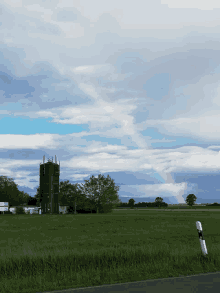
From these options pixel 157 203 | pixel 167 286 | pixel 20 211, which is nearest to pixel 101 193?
pixel 20 211

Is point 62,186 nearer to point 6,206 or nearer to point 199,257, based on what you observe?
point 6,206

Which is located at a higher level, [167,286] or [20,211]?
[20,211]

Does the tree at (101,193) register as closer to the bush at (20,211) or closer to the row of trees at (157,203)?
the bush at (20,211)

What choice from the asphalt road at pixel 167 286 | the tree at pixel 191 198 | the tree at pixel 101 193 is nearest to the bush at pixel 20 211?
the tree at pixel 101 193

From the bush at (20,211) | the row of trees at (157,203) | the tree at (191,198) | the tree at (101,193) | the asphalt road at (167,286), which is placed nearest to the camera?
the asphalt road at (167,286)

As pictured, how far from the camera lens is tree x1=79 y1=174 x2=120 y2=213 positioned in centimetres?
9750

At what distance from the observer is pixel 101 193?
9900 centimetres

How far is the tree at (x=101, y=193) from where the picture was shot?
320 feet

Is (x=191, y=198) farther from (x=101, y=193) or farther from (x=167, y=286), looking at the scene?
(x=167, y=286)

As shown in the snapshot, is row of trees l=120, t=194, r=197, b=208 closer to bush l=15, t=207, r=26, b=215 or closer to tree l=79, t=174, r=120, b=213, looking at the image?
tree l=79, t=174, r=120, b=213

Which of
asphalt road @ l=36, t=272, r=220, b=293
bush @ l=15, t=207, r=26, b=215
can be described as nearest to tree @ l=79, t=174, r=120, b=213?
bush @ l=15, t=207, r=26, b=215

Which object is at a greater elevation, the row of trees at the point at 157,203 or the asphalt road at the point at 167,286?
the row of trees at the point at 157,203

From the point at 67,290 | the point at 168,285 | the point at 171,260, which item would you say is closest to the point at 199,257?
the point at 171,260

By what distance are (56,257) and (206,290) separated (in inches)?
197
